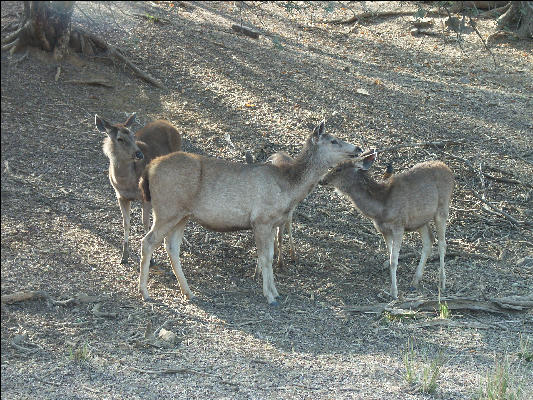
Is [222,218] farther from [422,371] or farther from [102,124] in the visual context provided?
[422,371]

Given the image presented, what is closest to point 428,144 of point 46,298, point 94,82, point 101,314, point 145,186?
point 145,186

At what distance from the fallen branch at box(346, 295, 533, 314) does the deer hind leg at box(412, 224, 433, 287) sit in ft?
2.86

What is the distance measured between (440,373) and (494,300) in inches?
86.1

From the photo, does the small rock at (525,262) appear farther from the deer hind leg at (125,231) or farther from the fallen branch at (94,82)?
the fallen branch at (94,82)

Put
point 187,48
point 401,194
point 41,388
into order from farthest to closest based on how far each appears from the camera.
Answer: point 187,48 < point 401,194 < point 41,388

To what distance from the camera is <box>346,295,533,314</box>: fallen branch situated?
28.9 feet

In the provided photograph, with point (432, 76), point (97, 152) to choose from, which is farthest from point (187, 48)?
point (432, 76)

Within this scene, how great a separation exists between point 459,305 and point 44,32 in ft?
31.8

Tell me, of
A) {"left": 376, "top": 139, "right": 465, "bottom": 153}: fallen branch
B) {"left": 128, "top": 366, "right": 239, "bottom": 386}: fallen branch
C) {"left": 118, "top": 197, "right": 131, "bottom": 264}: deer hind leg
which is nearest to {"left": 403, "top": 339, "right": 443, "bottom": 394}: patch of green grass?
{"left": 128, "top": 366, "right": 239, "bottom": 386}: fallen branch

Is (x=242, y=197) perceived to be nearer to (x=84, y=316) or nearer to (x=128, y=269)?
(x=128, y=269)

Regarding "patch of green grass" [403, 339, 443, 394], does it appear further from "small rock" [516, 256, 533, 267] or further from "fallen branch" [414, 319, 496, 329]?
"small rock" [516, 256, 533, 267]

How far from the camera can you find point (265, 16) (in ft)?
67.0

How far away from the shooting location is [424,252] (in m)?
10.0

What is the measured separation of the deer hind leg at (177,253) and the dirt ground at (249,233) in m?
0.24
